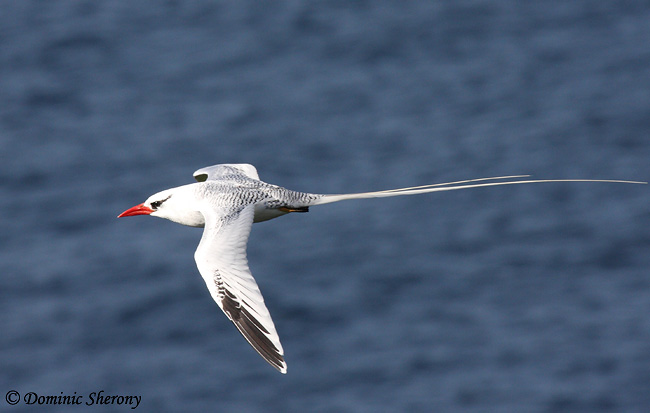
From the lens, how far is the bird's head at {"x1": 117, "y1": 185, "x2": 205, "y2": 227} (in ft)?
59.3

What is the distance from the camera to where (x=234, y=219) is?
16.9m

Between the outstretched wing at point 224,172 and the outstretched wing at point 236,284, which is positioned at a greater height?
the outstretched wing at point 224,172

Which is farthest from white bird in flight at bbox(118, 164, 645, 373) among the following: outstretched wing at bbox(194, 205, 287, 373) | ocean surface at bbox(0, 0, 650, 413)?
ocean surface at bbox(0, 0, 650, 413)

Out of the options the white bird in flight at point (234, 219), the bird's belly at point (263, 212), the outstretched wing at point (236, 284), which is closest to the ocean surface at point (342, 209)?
the white bird in flight at point (234, 219)

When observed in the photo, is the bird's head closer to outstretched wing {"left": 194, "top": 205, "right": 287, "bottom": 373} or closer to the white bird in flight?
the white bird in flight

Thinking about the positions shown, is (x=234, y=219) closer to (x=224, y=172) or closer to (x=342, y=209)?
(x=224, y=172)

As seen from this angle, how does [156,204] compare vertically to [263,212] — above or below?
above

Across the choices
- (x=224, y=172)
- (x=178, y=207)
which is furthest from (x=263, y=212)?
(x=224, y=172)

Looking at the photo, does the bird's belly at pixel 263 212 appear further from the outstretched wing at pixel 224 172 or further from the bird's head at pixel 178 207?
the outstretched wing at pixel 224 172

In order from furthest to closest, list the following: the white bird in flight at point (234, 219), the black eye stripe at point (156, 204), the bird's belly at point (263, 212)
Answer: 1. the black eye stripe at point (156, 204)
2. the bird's belly at point (263, 212)
3. the white bird in flight at point (234, 219)

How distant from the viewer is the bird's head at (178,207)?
1808 cm

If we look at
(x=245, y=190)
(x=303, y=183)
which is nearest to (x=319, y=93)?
(x=303, y=183)

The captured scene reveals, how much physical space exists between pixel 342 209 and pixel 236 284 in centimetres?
1531

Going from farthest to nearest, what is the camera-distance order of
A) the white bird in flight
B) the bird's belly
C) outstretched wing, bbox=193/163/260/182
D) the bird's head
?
1. outstretched wing, bbox=193/163/260/182
2. the bird's head
3. the bird's belly
4. the white bird in flight
